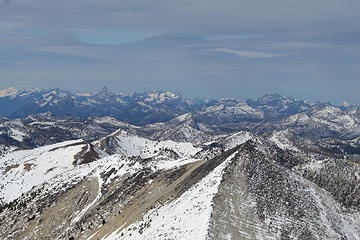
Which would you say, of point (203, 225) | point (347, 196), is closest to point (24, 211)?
point (203, 225)

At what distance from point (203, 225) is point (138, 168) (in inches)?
3210

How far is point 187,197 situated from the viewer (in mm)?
74812

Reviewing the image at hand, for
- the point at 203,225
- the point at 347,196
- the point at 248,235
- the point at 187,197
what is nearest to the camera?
the point at 203,225

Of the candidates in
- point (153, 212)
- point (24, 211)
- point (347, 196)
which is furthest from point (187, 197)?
point (347, 196)

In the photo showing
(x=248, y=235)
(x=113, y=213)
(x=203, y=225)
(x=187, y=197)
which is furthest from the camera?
(x=113, y=213)

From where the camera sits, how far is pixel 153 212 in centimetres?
7869

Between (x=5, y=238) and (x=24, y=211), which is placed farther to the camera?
(x=24, y=211)

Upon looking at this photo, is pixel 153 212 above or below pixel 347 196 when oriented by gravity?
above

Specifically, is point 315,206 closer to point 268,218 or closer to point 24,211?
point 268,218

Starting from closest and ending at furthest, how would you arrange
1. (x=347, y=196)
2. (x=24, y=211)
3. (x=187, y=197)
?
(x=187, y=197)
(x=24, y=211)
(x=347, y=196)

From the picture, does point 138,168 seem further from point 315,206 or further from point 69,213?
point 315,206

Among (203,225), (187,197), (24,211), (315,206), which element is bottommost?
(24,211)

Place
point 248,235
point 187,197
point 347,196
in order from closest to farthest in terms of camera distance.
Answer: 1. point 248,235
2. point 187,197
3. point 347,196

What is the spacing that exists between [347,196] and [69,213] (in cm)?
11424
